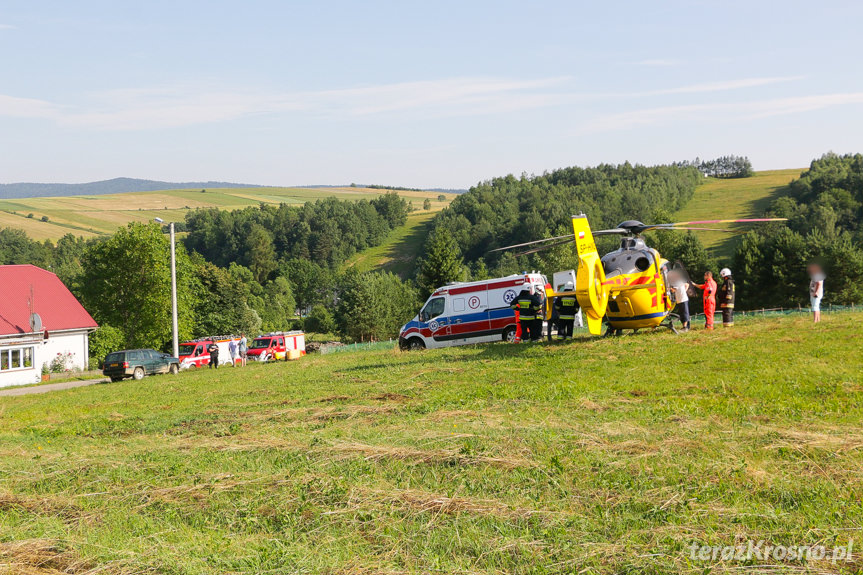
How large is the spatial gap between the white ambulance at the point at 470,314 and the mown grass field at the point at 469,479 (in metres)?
14.9

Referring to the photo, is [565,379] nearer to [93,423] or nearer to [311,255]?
[93,423]

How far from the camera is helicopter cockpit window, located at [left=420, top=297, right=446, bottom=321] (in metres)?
30.7

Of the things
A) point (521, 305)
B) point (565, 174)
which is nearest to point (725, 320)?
point (521, 305)

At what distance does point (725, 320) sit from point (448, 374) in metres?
9.97

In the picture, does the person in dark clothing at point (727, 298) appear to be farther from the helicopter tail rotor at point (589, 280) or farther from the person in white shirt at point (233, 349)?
the person in white shirt at point (233, 349)

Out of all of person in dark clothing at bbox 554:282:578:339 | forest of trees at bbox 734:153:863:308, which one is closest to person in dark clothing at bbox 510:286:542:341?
person in dark clothing at bbox 554:282:578:339

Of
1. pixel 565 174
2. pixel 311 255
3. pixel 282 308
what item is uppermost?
pixel 565 174

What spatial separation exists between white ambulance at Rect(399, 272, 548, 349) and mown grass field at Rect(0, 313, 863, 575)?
49.0ft

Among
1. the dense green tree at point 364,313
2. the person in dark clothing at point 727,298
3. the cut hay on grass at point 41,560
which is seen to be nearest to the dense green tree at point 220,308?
the dense green tree at point 364,313

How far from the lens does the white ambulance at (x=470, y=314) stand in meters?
29.4

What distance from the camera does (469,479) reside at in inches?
287

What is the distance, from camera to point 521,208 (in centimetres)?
13262

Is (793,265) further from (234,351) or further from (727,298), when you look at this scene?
(234,351)

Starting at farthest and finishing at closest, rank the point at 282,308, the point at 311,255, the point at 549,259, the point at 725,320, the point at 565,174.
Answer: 1. the point at 565,174
2. the point at 311,255
3. the point at 282,308
4. the point at 549,259
5. the point at 725,320
